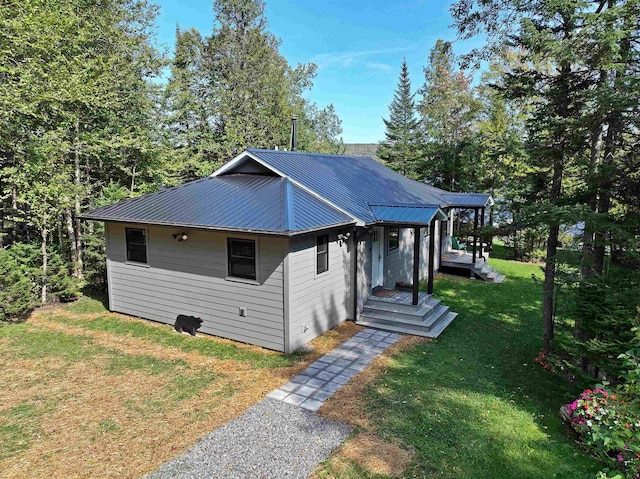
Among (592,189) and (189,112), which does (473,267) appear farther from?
(189,112)

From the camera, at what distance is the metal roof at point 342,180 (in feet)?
31.8

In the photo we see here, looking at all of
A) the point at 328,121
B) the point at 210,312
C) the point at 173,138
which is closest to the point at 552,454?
the point at 210,312

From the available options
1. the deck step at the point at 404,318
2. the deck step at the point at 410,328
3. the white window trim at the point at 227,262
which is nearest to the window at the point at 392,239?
the deck step at the point at 404,318

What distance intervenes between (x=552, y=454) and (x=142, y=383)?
6220mm

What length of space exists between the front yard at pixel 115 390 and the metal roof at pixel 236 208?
2.59 m

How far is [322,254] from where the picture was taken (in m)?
8.84

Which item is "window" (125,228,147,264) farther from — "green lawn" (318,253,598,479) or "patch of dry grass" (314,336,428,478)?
"green lawn" (318,253,598,479)

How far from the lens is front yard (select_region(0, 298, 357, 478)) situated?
4.82 metres

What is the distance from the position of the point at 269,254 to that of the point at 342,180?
4.41 metres

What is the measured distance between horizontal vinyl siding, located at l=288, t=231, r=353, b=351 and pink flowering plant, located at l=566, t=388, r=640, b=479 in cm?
478

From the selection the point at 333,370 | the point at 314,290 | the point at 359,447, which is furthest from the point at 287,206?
the point at 359,447

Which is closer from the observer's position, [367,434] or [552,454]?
[552,454]

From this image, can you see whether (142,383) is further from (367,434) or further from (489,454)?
(489,454)

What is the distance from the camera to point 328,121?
5228 cm
